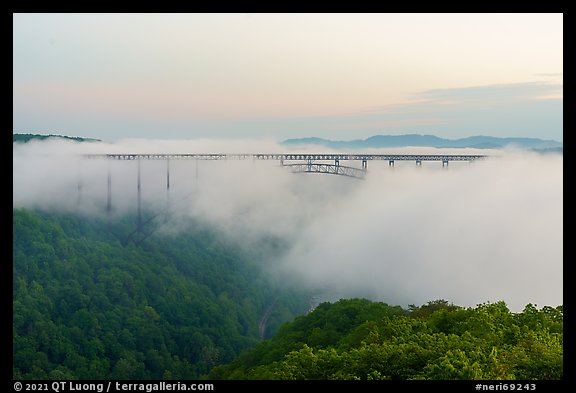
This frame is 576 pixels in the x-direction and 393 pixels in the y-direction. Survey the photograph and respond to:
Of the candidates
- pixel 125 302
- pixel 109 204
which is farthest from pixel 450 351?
pixel 109 204

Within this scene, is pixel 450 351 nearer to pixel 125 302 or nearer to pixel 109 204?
pixel 125 302

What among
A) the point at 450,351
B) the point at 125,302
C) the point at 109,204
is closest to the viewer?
the point at 450,351

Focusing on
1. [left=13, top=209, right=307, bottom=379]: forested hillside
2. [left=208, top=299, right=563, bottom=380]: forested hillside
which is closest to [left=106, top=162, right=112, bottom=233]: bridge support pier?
[left=13, top=209, right=307, bottom=379]: forested hillside

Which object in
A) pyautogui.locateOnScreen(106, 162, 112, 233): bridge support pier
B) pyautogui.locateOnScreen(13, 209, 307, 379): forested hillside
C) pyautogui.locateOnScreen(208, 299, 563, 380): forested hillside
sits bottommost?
pyautogui.locateOnScreen(13, 209, 307, 379): forested hillside

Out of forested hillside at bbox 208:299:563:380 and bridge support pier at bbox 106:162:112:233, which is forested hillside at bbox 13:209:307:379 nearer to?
bridge support pier at bbox 106:162:112:233

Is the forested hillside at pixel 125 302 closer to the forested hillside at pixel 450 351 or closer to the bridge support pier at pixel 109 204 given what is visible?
the bridge support pier at pixel 109 204

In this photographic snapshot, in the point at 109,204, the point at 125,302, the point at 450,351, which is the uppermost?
the point at 109,204

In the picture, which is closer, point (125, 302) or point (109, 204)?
point (125, 302)

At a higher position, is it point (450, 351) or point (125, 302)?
point (450, 351)

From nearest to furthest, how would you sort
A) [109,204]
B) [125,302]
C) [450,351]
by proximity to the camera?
[450,351] → [125,302] → [109,204]
